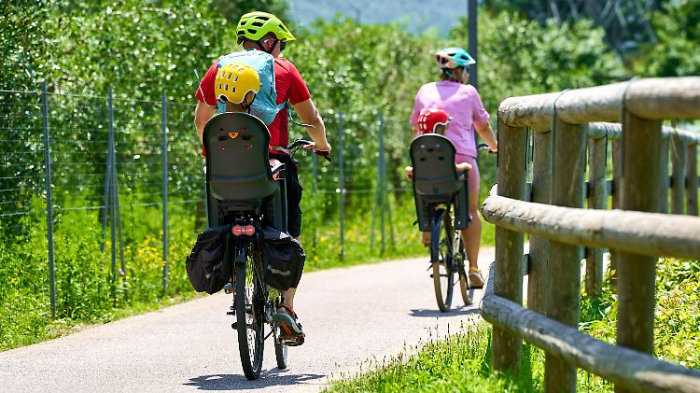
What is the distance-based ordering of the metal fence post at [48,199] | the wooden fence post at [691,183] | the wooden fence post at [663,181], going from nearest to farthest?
the wooden fence post at [663,181] < the metal fence post at [48,199] < the wooden fence post at [691,183]

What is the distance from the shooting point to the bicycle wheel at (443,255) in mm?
10781

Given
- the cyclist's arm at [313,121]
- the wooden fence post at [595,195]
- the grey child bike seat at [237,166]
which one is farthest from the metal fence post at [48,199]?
the wooden fence post at [595,195]

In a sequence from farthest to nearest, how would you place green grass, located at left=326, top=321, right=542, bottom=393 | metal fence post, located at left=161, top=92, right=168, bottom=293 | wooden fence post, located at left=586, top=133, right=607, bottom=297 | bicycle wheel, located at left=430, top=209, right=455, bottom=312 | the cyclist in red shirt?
1. metal fence post, located at left=161, top=92, right=168, bottom=293
2. bicycle wheel, located at left=430, top=209, right=455, bottom=312
3. wooden fence post, located at left=586, top=133, right=607, bottom=297
4. the cyclist in red shirt
5. green grass, located at left=326, top=321, right=542, bottom=393

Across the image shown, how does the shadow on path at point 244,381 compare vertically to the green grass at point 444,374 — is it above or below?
below

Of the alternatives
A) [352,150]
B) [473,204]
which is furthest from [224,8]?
[473,204]

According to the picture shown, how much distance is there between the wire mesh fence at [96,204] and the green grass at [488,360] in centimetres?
313

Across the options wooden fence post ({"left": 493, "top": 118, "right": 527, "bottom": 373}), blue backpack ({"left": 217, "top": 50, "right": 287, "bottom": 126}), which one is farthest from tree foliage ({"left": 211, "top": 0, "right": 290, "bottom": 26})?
wooden fence post ({"left": 493, "top": 118, "right": 527, "bottom": 373})

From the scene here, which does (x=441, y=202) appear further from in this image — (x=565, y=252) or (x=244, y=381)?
(x=565, y=252)

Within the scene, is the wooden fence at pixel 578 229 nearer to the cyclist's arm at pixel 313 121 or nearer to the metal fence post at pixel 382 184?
the cyclist's arm at pixel 313 121

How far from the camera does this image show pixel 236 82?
7.27m

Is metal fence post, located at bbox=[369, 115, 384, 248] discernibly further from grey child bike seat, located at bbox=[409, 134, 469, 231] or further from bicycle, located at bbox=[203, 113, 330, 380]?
bicycle, located at bbox=[203, 113, 330, 380]

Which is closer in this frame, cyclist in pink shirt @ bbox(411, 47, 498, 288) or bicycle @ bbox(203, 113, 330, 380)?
bicycle @ bbox(203, 113, 330, 380)

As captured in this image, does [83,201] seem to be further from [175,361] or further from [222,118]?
[222,118]

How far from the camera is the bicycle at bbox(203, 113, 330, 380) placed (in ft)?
23.4
